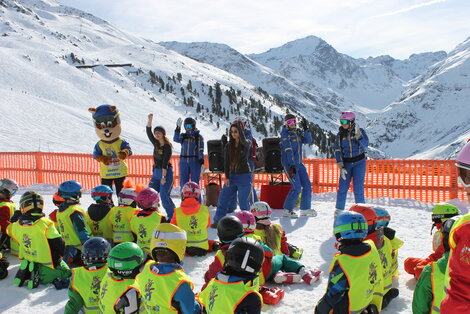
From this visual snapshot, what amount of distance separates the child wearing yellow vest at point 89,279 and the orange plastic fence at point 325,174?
676 centimetres

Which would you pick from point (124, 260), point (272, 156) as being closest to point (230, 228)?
point (124, 260)

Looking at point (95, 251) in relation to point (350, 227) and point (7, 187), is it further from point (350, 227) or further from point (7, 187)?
point (7, 187)

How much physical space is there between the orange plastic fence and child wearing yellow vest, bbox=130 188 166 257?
5145 mm

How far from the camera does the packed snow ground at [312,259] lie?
441 centimetres

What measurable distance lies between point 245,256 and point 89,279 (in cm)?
166

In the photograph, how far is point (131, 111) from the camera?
5478cm

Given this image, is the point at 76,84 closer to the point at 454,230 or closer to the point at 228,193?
the point at 228,193

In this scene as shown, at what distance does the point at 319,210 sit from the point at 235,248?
21.6 feet

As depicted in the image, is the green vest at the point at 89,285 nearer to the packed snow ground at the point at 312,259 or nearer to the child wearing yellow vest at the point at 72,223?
the packed snow ground at the point at 312,259

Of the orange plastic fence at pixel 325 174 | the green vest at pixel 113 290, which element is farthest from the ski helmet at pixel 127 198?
the orange plastic fence at pixel 325 174

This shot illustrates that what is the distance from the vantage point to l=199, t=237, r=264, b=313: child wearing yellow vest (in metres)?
2.92

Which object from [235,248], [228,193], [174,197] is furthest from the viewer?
[174,197]

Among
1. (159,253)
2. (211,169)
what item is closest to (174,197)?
(211,169)

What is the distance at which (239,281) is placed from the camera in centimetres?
297
